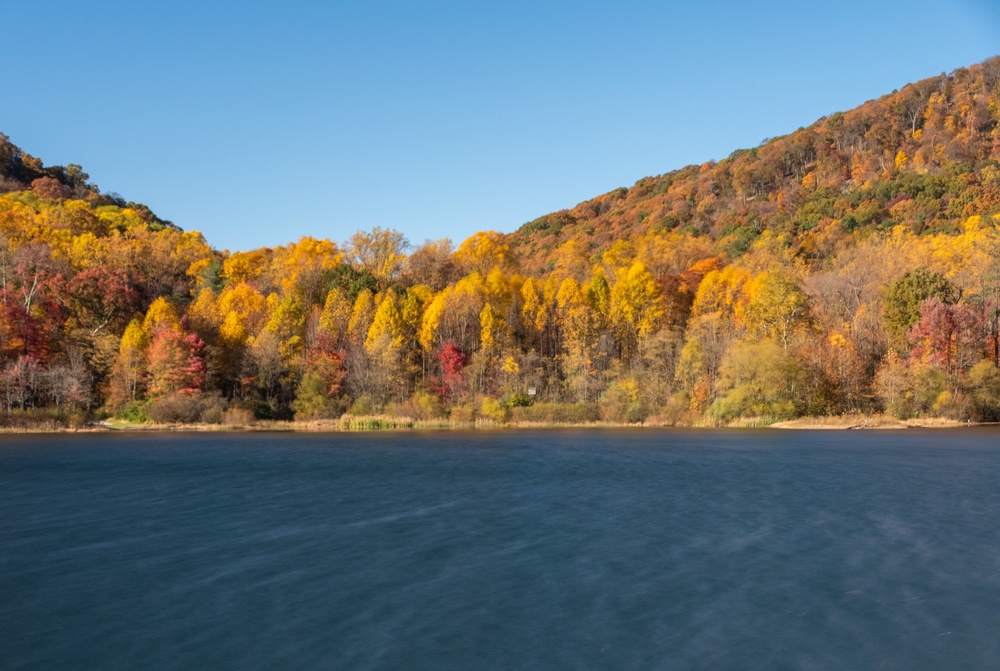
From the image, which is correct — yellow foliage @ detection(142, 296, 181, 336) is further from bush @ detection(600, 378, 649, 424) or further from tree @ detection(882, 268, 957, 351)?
tree @ detection(882, 268, 957, 351)

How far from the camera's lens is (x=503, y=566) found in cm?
1720

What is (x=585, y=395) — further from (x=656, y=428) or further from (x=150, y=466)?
(x=150, y=466)

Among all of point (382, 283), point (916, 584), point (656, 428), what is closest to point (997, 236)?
point (656, 428)

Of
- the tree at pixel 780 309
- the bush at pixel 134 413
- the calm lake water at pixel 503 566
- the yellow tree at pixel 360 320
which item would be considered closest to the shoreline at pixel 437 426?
the bush at pixel 134 413

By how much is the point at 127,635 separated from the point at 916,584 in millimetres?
14374

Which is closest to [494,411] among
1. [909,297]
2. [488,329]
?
[488,329]

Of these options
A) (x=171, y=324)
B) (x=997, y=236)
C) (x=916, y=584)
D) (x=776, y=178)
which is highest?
(x=776, y=178)

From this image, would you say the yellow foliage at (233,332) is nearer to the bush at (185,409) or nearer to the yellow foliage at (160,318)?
the yellow foliage at (160,318)

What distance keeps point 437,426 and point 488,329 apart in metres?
11.9

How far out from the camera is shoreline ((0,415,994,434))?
55.4 m

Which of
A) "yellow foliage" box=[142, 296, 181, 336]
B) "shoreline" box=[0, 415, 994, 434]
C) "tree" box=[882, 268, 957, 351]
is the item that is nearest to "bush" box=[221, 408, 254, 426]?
"shoreline" box=[0, 415, 994, 434]

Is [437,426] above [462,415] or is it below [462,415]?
below

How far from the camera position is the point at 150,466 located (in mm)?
34750

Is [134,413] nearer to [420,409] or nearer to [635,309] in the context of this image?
[420,409]
